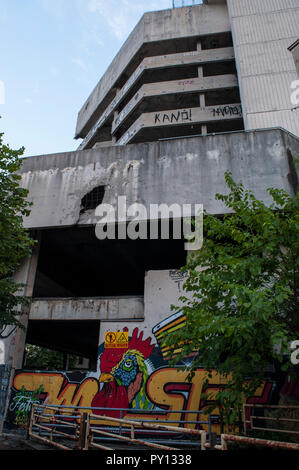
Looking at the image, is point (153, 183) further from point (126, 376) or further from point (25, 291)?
point (126, 376)

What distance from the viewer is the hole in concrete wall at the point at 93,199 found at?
14.3m

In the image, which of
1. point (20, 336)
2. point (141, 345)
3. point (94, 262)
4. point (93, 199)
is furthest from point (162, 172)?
point (20, 336)

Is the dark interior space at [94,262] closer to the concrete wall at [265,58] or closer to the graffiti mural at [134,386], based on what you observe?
the graffiti mural at [134,386]

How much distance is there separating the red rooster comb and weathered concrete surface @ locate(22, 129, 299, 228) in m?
5.32

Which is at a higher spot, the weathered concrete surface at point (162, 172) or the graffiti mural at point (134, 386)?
the weathered concrete surface at point (162, 172)

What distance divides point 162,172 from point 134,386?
887 cm

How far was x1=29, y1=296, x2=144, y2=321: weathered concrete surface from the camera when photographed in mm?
13406

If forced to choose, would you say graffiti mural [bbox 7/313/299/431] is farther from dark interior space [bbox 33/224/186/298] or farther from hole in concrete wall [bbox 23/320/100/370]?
dark interior space [bbox 33/224/186/298]

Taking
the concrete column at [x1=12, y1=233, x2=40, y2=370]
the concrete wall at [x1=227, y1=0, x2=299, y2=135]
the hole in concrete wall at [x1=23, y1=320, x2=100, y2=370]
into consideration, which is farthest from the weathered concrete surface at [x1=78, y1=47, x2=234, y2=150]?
the hole in concrete wall at [x1=23, y1=320, x2=100, y2=370]

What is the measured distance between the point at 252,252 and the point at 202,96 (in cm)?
2397

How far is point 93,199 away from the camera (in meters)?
14.4

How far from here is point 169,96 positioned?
28.4m

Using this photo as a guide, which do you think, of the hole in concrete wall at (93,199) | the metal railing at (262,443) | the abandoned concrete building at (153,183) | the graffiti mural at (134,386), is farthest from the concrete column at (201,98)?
the metal railing at (262,443)

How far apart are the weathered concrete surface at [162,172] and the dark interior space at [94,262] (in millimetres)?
1574
